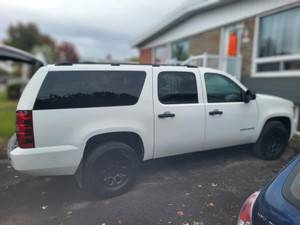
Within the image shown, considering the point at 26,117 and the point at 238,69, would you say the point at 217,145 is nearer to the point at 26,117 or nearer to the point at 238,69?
the point at 26,117

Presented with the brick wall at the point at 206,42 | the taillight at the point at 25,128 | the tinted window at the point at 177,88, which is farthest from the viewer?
the brick wall at the point at 206,42

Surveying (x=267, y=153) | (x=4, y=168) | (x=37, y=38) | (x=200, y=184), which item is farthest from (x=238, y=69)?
(x=37, y=38)

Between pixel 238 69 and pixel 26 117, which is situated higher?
pixel 238 69

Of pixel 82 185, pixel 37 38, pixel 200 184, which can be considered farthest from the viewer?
pixel 37 38

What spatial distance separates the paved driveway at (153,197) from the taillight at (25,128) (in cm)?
96

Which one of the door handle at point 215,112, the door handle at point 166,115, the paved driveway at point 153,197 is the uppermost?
the door handle at point 166,115

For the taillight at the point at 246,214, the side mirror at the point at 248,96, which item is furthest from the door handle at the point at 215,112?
the taillight at the point at 246,214

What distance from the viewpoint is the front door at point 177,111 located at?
10.9 feet

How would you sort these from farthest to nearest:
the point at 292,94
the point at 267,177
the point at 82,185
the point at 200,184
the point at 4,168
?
the point at 292,94 < the point at 4,168 < the point at 267,177 < the point at 200,184 < the point at 82,185

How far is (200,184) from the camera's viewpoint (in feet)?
11.6

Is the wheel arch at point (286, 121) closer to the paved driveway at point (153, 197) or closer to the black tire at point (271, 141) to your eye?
the black tire at point (271, 141)

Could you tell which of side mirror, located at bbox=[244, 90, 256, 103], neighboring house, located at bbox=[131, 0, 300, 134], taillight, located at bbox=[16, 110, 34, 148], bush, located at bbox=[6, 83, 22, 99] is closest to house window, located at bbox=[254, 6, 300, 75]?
neighboring house, located at bbox=[131, 0, 300, 134]

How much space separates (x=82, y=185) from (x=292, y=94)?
6.05 meters

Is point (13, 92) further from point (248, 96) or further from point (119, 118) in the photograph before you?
point (248, 96)
